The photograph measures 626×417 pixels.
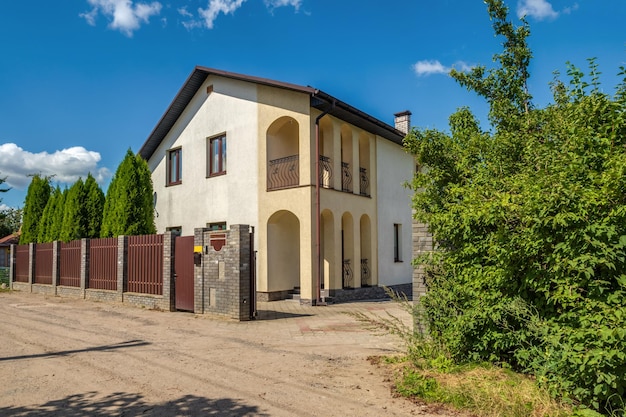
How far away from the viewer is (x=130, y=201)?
1672cm

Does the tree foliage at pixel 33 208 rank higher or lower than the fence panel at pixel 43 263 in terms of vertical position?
higher

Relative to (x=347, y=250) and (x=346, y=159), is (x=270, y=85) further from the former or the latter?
(x=347, y=250)

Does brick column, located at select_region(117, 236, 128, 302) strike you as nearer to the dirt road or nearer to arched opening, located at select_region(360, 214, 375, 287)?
the dirt road

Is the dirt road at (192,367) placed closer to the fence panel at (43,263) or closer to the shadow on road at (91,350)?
the shadow on road at (91,350)

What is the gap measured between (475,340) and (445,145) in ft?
9.73

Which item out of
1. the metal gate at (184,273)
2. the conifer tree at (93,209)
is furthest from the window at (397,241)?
the conifer tree at (93,209)

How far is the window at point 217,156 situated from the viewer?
17066 millimetres

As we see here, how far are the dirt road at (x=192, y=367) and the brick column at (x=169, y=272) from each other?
1.02 meters

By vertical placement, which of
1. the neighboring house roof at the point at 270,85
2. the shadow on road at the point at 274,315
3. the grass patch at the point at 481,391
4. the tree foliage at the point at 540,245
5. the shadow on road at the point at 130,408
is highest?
the neighboring house roof at the point at 270,85

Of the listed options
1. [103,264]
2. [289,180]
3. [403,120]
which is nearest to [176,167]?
[103,264]

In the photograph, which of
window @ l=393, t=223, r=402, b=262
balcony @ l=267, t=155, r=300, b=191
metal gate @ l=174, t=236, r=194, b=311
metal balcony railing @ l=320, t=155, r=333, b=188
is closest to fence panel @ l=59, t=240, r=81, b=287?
metal gate @ l=174, t=236, r=194, b=311

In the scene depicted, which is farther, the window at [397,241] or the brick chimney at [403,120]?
the brick chimney at [403,120]

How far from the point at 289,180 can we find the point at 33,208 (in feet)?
54.2

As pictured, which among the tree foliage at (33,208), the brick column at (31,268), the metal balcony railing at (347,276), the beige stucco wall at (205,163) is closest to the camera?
the beige stucco wall at (205,163)
